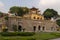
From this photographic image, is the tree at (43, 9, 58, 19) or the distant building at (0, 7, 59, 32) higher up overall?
the tree at (43, 9, 58, 19)

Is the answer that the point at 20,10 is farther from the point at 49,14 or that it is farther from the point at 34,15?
the point at 49,14

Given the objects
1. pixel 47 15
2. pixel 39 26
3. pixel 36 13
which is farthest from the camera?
pixel 47 15

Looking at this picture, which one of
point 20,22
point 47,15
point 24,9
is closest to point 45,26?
point 20,22

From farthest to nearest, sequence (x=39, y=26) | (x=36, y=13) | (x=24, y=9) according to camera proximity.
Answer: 1. (x=24, y=9)
2. (x=36, y=13)
3. (x=39, y=26)

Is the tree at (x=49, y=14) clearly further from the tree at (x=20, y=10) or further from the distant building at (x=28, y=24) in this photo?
the distant building at (x=28, y=24)

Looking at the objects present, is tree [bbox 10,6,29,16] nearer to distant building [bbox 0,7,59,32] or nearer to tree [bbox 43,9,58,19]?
tree [bbox 43,9,58,19]

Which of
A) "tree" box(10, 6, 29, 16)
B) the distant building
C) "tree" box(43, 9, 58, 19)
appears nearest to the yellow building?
"tree" box(10, 6, 29, 16)

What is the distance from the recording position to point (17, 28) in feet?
161

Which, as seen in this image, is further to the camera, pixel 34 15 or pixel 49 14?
pixel 49 14

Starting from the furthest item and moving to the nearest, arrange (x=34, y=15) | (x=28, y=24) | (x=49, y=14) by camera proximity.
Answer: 1. (x=49, y=14)
2. (x=34, y=15)
3. (x=28, y=24)

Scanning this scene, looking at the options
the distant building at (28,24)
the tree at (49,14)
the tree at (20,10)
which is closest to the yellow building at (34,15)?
the tree at (20,10)

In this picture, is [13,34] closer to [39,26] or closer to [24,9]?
[39,26]

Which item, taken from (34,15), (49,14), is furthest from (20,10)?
(49,14)

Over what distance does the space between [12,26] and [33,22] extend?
595cm
